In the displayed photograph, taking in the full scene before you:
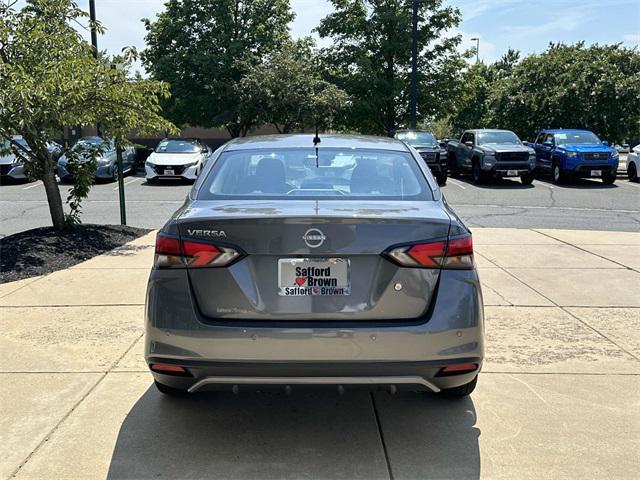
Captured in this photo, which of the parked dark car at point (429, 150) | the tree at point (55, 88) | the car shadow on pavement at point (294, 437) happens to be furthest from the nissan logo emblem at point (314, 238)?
the parked dark car at point (429, 150)

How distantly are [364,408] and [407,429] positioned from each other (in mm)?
377

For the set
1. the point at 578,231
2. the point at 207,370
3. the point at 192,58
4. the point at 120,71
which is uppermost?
the point at 192,58

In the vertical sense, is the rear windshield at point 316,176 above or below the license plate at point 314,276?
above

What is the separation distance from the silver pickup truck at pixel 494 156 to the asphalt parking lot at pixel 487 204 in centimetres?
50

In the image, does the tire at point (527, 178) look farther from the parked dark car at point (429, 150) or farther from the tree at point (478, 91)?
the tree at point (478, 91)

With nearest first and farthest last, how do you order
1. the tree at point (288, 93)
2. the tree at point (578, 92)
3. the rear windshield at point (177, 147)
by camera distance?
1. the rear windshield at point (177, 147)
2. the tree at point (578, 92)
3. the tree at point (288, 93)

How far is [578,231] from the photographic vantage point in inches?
450

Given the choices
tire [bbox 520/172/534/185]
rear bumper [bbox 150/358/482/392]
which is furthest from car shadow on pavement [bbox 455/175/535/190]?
rear bumper [bbox 150/358/482/392]

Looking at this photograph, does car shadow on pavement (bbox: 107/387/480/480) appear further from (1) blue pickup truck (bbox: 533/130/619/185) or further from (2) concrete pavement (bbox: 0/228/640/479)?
(1) blue pickup truck (bbox: 533/130/619/185)

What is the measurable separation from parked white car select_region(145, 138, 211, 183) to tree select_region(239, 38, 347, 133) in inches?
303

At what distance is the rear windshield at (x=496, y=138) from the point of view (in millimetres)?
21719

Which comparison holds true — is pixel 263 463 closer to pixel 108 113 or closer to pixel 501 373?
pixel 501 373

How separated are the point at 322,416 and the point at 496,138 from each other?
19.5 metres

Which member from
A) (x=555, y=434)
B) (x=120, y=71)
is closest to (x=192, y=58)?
(x=120, y=71)
